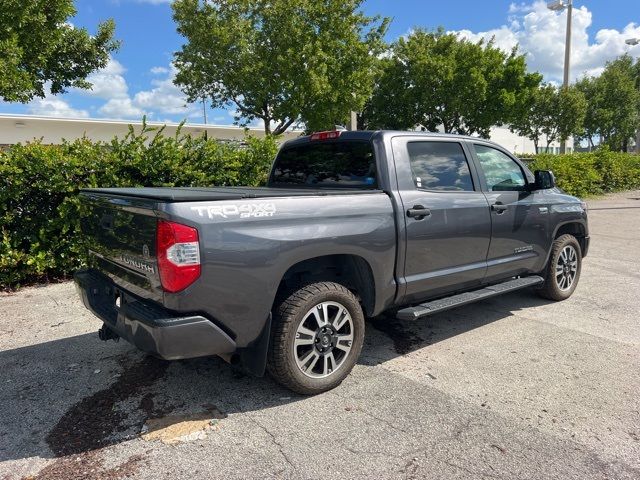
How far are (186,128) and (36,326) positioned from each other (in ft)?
113

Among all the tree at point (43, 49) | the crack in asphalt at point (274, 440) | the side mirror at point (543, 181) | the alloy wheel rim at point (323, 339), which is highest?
the tree at point (43, 49)

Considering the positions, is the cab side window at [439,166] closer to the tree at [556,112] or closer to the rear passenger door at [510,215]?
the rear passenger door at [510,215]

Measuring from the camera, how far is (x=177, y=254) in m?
2.78

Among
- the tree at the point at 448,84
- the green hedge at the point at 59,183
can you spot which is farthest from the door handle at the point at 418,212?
the tree at the point at 448,84

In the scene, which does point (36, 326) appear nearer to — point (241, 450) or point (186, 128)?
point (241, 450)

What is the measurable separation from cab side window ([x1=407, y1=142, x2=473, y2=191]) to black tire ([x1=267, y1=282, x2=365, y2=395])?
4.04ft

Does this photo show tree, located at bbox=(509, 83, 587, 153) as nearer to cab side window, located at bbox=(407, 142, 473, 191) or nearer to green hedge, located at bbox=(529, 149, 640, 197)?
green hedge, located at bbox=(529, 149, 640, 197)

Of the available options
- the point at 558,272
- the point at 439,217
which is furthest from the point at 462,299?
the point at 558,272

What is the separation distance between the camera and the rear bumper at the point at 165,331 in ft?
9.25

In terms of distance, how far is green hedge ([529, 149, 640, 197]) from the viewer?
16.0 meters

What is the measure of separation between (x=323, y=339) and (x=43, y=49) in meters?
11.4

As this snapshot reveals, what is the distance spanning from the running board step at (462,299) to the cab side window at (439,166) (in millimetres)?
950

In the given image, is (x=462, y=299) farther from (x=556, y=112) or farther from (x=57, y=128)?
(x=57, y=128)

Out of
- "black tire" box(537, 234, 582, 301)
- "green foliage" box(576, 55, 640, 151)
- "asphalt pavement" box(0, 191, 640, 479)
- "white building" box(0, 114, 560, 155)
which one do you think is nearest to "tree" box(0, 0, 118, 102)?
"asphalt pavement" box(0, 191, 640, 479)
